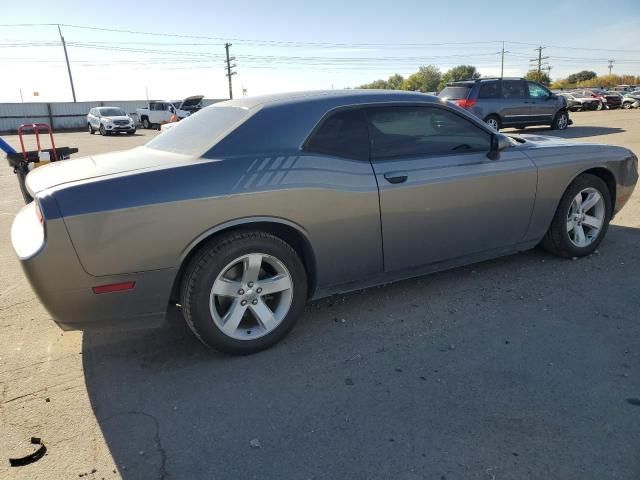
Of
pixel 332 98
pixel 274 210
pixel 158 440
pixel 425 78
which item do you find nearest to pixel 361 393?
pixel 158 440

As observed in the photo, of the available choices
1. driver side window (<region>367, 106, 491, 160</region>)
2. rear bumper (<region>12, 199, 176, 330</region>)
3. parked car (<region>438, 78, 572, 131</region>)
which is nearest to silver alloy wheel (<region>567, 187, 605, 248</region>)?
driver side window (<region>367, 106, 491, 160</region>)

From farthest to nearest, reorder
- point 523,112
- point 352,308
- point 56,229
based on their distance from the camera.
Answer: point 523,112 → point 352,308 → point 56,229

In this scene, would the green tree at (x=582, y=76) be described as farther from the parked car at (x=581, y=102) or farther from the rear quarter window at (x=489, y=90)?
the rear quarter window at (x=489, y=90)

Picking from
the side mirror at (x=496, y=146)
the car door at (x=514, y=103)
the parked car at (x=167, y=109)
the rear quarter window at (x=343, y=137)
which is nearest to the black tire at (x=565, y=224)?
the side mirror at (x=496, y=146)

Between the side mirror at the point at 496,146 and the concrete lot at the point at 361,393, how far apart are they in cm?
105

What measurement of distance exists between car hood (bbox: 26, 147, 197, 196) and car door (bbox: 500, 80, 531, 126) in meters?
14.2

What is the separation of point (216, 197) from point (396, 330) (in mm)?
1508

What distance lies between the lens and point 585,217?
14.6 ft

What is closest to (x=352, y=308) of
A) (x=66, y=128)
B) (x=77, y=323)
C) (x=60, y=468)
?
(x=77, y=323)

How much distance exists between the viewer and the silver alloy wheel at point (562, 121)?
57.1 ft

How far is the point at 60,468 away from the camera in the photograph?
2.19 m

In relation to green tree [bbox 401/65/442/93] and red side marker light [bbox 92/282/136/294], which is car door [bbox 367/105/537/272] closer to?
red side marker light [bbox 92/282/136/294]

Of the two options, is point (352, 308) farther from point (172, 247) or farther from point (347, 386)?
point (172, 247)

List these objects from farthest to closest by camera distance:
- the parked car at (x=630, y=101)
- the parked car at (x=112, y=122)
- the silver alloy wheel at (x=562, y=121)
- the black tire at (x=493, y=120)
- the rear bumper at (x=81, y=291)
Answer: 1. the parked car at (x=630, y=101)
2. the parked car at (x=112, y=122)
3. the silver alloy wheel at (x=562, y=121)
4. the black tire at (x=493, y=120)
5. the rear bumper at (x=81, y=291)
